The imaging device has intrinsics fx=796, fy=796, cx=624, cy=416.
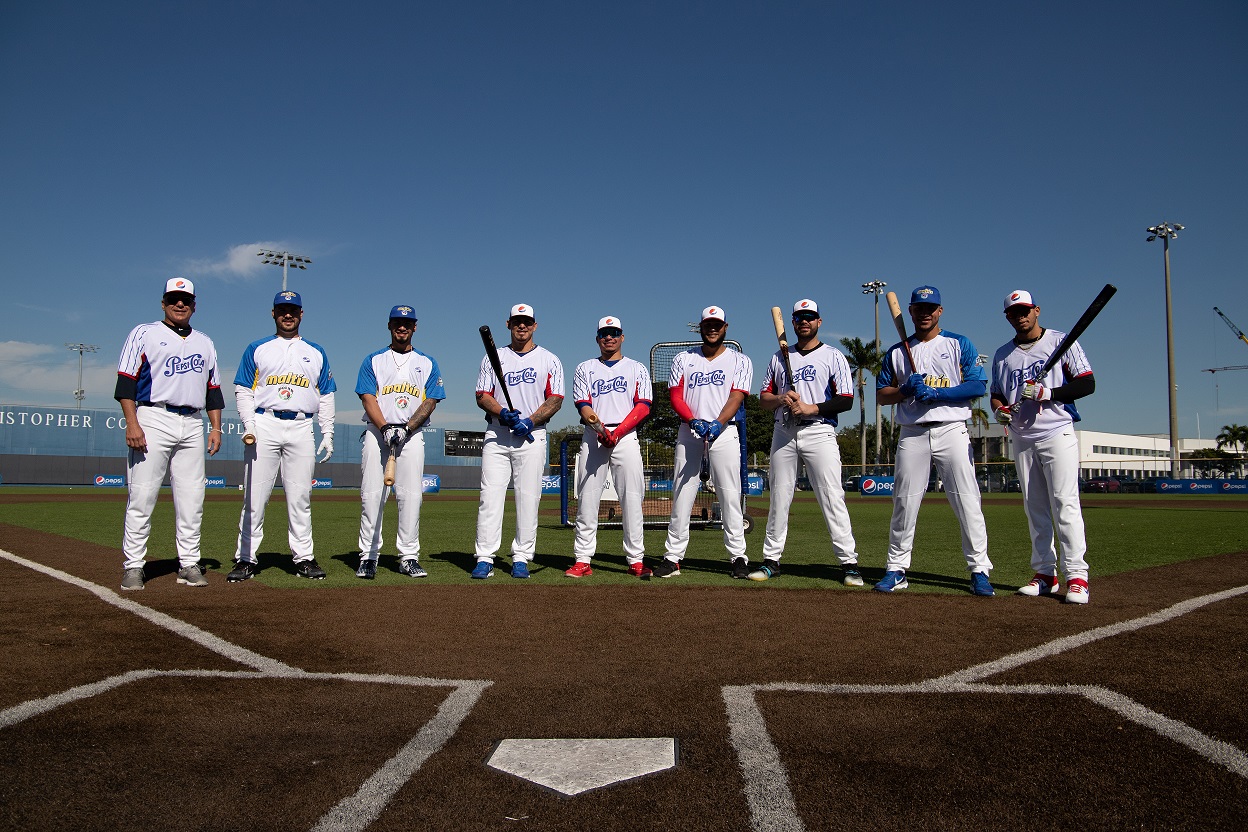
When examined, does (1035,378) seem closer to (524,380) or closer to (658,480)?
(524,380)

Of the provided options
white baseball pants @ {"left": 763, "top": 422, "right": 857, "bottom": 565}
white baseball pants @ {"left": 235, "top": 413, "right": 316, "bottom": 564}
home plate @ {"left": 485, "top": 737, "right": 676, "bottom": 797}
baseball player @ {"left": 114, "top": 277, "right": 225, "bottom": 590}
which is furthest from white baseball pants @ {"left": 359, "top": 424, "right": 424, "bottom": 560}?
home plate @ {"left": 485, "top": 737, "right": 676, "bottom": 797}

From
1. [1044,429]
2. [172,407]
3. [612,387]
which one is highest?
[612,387]

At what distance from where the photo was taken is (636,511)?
6984 millimetres

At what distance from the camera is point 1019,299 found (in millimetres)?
6102

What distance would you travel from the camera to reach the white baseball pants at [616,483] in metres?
6.92

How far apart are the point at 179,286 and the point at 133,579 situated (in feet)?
7.69

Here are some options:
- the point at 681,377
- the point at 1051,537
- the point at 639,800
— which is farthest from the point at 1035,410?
the point at 639,800

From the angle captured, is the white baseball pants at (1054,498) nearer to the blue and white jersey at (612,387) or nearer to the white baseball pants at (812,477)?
the white baseball pants at (812,477)

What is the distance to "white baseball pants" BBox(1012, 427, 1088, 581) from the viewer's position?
571cm

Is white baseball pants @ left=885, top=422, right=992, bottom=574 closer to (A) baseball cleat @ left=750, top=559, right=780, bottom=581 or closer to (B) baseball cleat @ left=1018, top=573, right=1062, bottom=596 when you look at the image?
(B) baseball cleat @ left=1018, top=573, right=1062, bottom=596

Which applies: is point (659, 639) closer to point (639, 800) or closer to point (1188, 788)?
point (639, 800)

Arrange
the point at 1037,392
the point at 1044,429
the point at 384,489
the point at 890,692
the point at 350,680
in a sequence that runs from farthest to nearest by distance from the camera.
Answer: the point at 384,489
the point at 1044,429
the point at 1037,392
the point at 350,680
the point at 890,692

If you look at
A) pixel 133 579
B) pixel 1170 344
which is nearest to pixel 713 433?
pixel 133 579

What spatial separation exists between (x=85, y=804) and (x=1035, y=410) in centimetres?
604
